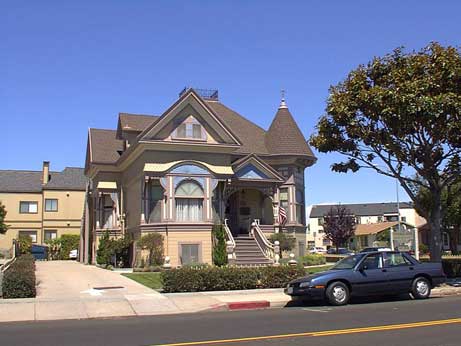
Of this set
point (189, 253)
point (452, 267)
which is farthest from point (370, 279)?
point (189, 253)

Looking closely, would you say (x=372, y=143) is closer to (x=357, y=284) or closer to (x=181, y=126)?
(x=357, y=284)

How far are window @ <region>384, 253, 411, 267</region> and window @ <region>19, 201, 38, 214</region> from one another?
50096mm

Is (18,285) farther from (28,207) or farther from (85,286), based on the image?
(28,207)

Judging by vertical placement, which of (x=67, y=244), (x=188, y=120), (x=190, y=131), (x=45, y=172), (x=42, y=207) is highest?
(x=45, y=172)

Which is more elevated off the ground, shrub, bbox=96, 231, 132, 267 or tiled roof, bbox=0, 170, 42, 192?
tiled roof, bbox=0, 170, 42, 192

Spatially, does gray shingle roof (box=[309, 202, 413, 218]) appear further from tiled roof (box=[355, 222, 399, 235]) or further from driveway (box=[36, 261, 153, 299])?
driveway (box=[36, 261, 153, 299])

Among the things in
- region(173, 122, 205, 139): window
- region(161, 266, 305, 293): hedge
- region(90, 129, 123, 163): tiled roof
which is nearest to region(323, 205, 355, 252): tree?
region(90, 129, 123, 163): tiled roof

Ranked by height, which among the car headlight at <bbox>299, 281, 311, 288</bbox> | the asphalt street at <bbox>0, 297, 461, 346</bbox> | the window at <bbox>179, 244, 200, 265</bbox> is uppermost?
the window at <bbox>179, 244, 200, 265</bbox>

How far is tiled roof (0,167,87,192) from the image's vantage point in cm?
5981

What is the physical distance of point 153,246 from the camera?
2778 centimetres

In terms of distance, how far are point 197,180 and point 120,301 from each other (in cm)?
1322

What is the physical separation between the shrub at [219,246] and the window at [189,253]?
92 centimetres

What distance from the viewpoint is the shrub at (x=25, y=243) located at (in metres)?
50.2

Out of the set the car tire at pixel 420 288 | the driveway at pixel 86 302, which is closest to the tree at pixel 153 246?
the driveway at pixel 86 302
